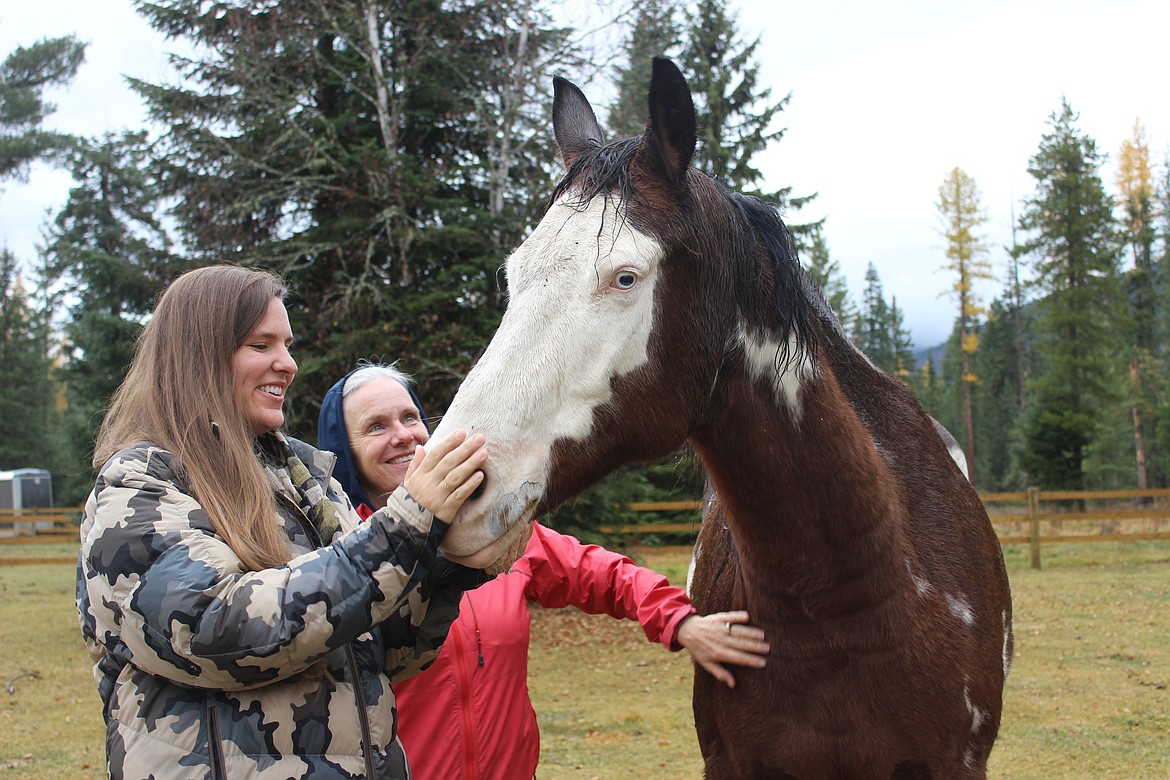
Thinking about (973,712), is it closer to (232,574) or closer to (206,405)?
(232,574)

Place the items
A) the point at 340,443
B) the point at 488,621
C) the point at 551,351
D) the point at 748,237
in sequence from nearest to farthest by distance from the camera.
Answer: the point at 551,351 → the point at 748,237 → the point at 488,621 → the point at 340,443

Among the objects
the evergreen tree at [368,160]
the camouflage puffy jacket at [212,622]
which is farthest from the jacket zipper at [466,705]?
the evergreen tree at [368,160]

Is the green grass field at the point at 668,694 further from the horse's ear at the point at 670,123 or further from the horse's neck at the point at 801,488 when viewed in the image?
the horse's ear at the point at 670,123

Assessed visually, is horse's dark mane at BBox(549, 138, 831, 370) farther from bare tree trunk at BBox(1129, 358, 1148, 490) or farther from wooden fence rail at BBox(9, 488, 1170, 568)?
bare tree trunk at BBox(1129, 358, 1148, 490)

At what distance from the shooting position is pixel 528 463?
5.21 feet

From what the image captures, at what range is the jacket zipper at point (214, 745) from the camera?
1.52m

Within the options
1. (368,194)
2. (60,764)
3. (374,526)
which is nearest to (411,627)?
(374,526)

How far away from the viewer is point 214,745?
1535 millimetres

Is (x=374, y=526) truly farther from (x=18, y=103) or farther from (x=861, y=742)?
(x=18, y=103)

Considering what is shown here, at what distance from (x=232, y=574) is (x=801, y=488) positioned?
1.36 meters

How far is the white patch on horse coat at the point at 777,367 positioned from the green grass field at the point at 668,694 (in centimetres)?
444

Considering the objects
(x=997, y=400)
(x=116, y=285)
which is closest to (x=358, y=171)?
(x=116, y=285)

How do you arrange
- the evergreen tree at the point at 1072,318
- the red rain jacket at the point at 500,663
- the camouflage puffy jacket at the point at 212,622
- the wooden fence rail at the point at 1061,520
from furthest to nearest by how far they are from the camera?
the evergreen tree at the point at 1072,318, the wooden fence rail at the point at 1061,520, the red rain jacket at the point at 500,663, the camouflage puffy jacket at the point at 212,622

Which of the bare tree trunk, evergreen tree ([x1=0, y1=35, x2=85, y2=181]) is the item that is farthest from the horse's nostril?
the bare tree trunk
